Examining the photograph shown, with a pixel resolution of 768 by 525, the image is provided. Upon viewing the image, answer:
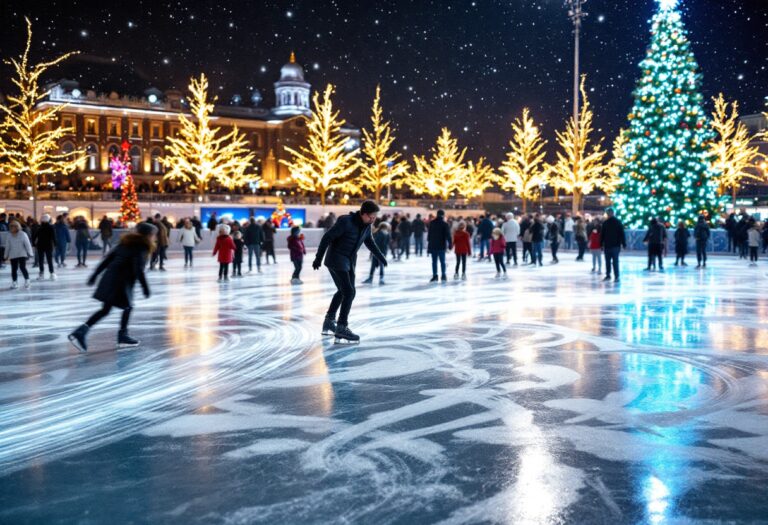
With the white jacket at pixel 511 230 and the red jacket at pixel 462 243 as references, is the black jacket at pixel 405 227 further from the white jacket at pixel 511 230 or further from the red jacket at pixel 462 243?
the red jacket at pixel 462 243

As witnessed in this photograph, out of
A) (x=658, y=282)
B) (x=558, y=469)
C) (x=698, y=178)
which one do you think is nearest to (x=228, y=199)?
(x=698, y=178)

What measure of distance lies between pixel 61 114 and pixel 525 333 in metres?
64.5

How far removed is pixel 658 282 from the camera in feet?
49.3

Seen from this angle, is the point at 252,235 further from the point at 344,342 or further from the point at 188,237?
the point at 344,342

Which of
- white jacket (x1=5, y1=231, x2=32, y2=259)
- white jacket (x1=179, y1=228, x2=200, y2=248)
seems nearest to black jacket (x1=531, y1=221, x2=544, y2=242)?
white jacket (x1=179, y1=228, x2=200, y2=248)

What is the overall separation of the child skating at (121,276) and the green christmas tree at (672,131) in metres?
23.9

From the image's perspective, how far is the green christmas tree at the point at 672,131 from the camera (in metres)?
26.7

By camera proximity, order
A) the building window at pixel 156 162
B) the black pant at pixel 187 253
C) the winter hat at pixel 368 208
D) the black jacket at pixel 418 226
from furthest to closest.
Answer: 1. the building window at pixel 156 162
2. the black jacket at pixel 418 226
3. the black pant at pixel 187 253
4. the winter hat at pixel 368 208

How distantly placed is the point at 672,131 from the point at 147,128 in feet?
179

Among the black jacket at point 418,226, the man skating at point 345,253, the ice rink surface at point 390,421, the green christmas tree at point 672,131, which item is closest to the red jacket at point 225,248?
the ice rink surface at point 390,421

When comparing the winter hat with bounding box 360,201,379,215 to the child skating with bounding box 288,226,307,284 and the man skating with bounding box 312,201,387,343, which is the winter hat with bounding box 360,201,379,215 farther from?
the child skating with bounding box 288,226,307,284

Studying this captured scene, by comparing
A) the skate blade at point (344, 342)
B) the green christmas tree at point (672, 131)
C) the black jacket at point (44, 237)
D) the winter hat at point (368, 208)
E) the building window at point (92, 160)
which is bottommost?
the skate blade at point (344, 342)

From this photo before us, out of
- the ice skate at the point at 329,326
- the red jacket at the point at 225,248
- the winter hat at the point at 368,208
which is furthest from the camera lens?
the red jacket at the point at 225,248

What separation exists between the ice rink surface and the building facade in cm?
4889
